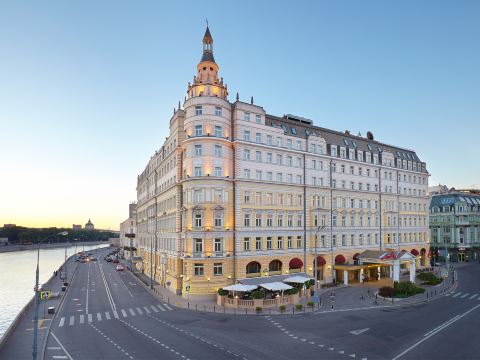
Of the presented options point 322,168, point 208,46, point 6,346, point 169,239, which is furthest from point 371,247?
point 6,346

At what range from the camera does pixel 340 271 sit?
71.1m

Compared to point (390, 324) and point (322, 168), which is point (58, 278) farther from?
point (390, 324)

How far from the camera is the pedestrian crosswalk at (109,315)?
43.5 meters

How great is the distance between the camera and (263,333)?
1469 inches

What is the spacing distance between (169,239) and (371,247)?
43.8 meters

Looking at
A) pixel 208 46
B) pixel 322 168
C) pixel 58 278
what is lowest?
pixel 58 278

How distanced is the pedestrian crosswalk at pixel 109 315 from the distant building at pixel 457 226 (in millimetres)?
98256

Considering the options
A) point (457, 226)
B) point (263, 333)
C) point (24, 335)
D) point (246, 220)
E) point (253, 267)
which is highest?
point (246, 220)

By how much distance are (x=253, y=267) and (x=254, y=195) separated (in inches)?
468

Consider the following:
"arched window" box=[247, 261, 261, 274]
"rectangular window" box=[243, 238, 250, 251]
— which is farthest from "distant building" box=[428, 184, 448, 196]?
"rectangular window" box=[243, 238, 250, 251]

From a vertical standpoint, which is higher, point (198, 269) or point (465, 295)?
point (198, 269)

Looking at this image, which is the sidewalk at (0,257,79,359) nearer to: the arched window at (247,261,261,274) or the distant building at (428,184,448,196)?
the arched window at (247,261,261,274)

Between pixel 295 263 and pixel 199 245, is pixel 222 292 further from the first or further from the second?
pixel 295 263

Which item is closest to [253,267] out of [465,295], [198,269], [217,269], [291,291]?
[217,269]
